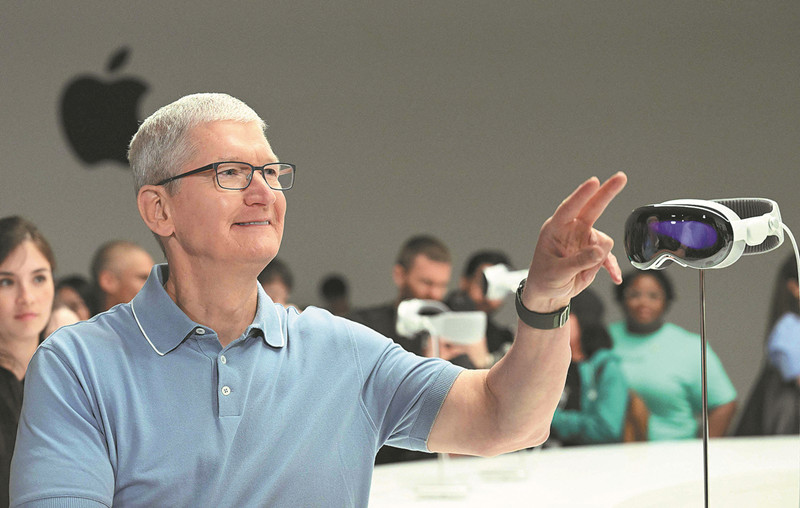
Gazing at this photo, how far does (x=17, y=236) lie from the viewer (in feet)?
8.04

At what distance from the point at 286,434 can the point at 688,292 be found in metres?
5.86

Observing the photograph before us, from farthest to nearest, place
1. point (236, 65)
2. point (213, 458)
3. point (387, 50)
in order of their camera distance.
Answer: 1. point (387, 50)
2. point (236, 65)
3. point (213, 458)

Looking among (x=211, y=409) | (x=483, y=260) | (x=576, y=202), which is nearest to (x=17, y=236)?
(x=211, y=409)

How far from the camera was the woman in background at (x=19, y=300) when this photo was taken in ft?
7.57

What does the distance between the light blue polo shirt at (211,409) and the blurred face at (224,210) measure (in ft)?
0.35

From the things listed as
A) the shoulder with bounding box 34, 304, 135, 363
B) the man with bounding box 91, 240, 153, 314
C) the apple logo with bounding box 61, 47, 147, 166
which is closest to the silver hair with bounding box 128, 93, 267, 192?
the shoulder with bounding box 34, 304, 135, 363

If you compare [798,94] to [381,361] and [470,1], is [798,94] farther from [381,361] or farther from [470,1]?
[381,361]

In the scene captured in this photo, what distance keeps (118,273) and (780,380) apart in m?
2.86

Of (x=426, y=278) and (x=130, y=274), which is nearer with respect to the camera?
(x=130, y=274)

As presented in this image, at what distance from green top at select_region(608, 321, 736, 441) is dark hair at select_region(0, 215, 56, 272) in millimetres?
2484

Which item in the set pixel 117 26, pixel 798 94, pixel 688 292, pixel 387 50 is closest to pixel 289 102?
pixel 387 50

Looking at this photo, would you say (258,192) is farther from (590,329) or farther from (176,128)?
(590,329)

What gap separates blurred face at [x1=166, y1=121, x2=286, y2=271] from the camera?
1.46m

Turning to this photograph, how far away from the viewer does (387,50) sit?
6441 millimetres
